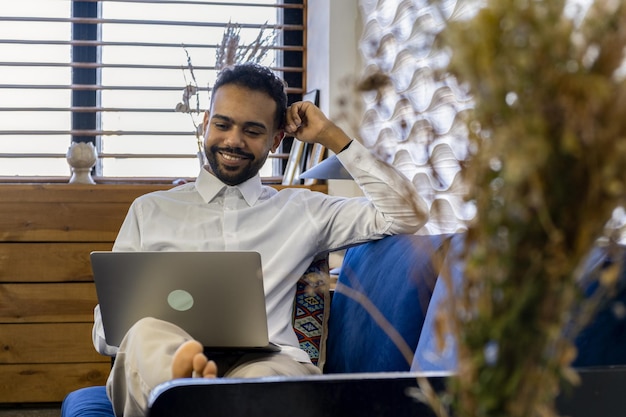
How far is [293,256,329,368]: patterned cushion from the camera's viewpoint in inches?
87.7

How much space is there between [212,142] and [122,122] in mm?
1906

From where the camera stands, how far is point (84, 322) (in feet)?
11.5

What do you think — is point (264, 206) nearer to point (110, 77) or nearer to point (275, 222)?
point (275, 222)

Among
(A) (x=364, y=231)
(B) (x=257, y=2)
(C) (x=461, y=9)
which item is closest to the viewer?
(A) (x=364, y=231)

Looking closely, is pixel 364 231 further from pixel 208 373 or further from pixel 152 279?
pixel 208 373

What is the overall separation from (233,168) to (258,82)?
0.83 feet

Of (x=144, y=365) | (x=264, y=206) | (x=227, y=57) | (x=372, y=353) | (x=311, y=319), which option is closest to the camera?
(x=144, y=365)

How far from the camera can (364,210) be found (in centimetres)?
225

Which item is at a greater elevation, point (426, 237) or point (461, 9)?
point (461, 9)

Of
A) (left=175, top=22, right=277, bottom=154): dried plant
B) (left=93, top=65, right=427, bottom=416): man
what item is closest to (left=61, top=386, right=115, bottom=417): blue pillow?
(left=93, top=65, right=427, bottom=416): man

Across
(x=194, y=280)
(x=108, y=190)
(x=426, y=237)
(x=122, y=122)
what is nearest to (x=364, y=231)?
(x=426, y=237)

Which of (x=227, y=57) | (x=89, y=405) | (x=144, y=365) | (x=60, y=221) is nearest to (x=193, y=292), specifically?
(x=144, y=365)

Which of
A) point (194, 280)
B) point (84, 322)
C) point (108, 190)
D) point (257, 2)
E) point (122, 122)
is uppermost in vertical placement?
point (257, 2)

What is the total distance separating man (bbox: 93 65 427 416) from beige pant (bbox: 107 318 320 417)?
50cm
